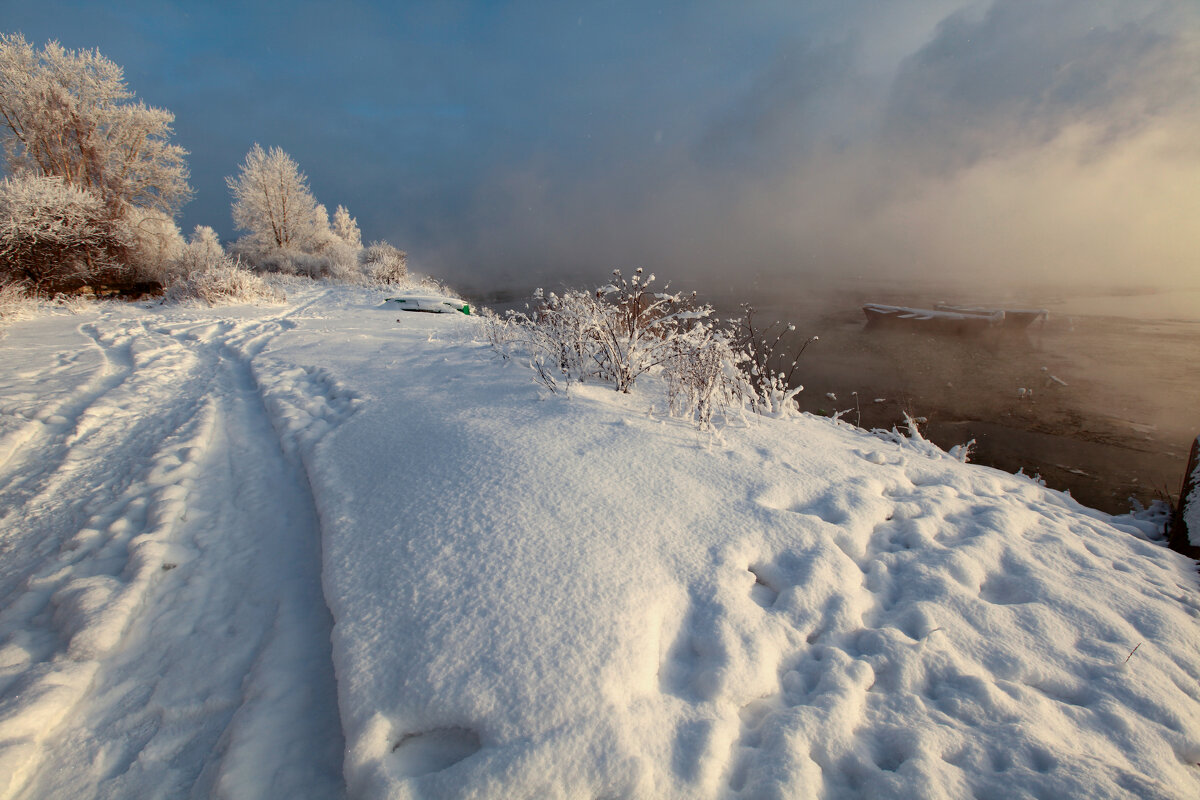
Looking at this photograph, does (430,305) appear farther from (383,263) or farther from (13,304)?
(383,263)

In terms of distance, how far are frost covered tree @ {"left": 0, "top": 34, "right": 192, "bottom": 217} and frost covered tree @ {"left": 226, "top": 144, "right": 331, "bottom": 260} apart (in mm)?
6800

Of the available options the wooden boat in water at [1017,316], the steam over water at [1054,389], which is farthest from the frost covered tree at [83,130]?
the wooden boat in water at [1017,316]

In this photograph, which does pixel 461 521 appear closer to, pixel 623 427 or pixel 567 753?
pixel 567 753

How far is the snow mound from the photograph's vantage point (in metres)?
1.46

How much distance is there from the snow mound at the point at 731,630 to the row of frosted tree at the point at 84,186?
48.5 ft

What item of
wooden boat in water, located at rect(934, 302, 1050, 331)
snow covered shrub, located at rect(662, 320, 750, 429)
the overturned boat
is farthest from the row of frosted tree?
wooden boat in water, located at rect(934, 302, 1050, 331)

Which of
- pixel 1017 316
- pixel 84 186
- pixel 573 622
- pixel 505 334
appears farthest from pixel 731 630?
pixel 84 186

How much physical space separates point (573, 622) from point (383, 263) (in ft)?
82.5

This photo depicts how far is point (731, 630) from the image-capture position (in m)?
1.90

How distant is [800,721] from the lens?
5.24 feet

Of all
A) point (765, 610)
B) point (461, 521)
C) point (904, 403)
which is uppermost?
point (461, 521)

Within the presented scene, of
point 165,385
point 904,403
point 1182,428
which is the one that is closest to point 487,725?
point 165,385

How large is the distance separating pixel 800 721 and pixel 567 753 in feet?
2.78

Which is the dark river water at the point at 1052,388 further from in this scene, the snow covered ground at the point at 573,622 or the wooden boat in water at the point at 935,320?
the snow covered ground at the point at 573,622
